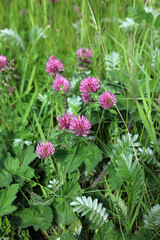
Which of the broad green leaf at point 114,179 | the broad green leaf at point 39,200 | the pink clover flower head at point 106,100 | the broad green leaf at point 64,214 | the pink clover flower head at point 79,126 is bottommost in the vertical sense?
the broad green leaf at point 64,214

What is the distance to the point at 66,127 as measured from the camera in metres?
1.05

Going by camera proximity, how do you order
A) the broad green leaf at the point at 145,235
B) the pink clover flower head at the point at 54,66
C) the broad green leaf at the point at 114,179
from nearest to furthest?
the broad green leaf at the point at 145,235, the broad green leaf at the point at 114,179, the pink clover flower head at the point at 54,66

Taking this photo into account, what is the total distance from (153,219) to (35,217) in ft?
1.53

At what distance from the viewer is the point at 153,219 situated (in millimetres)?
921

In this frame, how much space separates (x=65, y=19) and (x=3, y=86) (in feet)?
4.16

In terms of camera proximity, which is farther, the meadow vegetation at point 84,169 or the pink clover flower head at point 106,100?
the pink clover flower head at point 106,100

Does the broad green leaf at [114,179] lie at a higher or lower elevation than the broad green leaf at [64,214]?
higher

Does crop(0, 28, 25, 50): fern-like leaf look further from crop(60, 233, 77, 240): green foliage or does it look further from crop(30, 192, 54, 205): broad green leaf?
crop(60, 233, 77, 240): green foliage

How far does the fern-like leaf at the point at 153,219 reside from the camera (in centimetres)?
91

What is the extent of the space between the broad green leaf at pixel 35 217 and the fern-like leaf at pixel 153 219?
14.6 inches

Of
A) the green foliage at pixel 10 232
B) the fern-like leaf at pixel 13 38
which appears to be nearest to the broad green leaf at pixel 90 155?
the green foliage at pixel 10 232

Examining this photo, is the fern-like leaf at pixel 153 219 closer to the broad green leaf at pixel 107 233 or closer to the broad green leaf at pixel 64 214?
the broad green leaf at pixel 107 233

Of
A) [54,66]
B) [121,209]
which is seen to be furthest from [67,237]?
[54,66]

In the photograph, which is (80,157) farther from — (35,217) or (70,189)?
(35,217)
